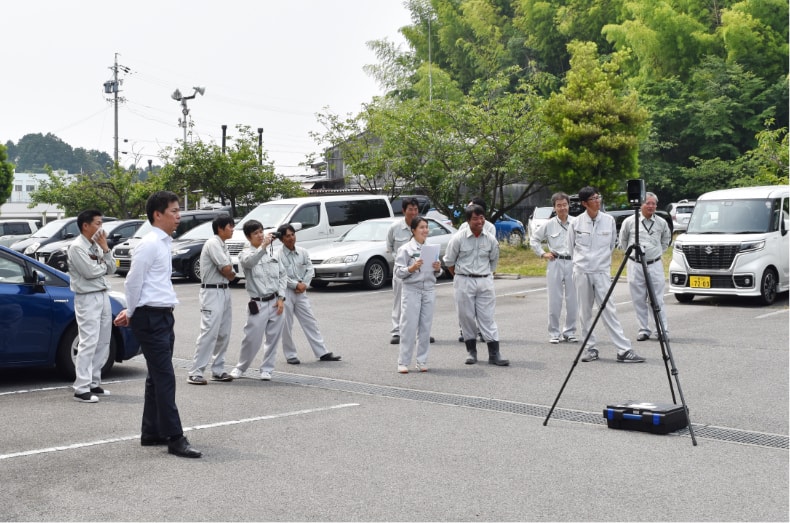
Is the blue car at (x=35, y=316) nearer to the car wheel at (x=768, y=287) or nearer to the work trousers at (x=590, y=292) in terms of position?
the work trousers at (x=590, y=292)

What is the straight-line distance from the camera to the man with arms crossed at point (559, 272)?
12664 mm

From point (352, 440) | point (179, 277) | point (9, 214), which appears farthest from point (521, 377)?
point (9, 214)

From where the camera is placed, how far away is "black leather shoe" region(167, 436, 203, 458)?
22.1ft

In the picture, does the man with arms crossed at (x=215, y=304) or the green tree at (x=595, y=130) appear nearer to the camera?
the man with arms crossed at (x=215, y=304)

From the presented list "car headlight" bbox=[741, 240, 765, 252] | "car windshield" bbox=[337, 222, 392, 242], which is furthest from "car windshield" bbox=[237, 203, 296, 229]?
"car headlight" bbox=[741, 240, 765, 252]

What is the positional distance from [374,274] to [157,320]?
1381 centimetres

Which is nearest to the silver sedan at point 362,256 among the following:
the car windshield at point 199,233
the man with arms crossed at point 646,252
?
the car windshield at point 199,233

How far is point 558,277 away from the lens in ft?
42.2

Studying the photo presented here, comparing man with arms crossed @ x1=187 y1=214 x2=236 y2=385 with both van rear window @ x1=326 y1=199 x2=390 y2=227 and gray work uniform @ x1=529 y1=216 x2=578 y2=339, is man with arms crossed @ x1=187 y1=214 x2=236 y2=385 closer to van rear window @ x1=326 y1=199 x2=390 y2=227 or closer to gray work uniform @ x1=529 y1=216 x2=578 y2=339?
gray work uniform @ x1=529 y1=216 x2=578 y2=339

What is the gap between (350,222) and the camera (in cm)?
2333

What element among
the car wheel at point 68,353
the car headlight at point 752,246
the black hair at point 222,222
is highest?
the black hair at point 222,222

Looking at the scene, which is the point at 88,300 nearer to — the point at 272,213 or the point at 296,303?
the point at 296,303

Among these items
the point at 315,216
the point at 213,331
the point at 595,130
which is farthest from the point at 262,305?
the point at 595,130

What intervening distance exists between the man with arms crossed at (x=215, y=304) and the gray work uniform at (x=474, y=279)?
2.51m
